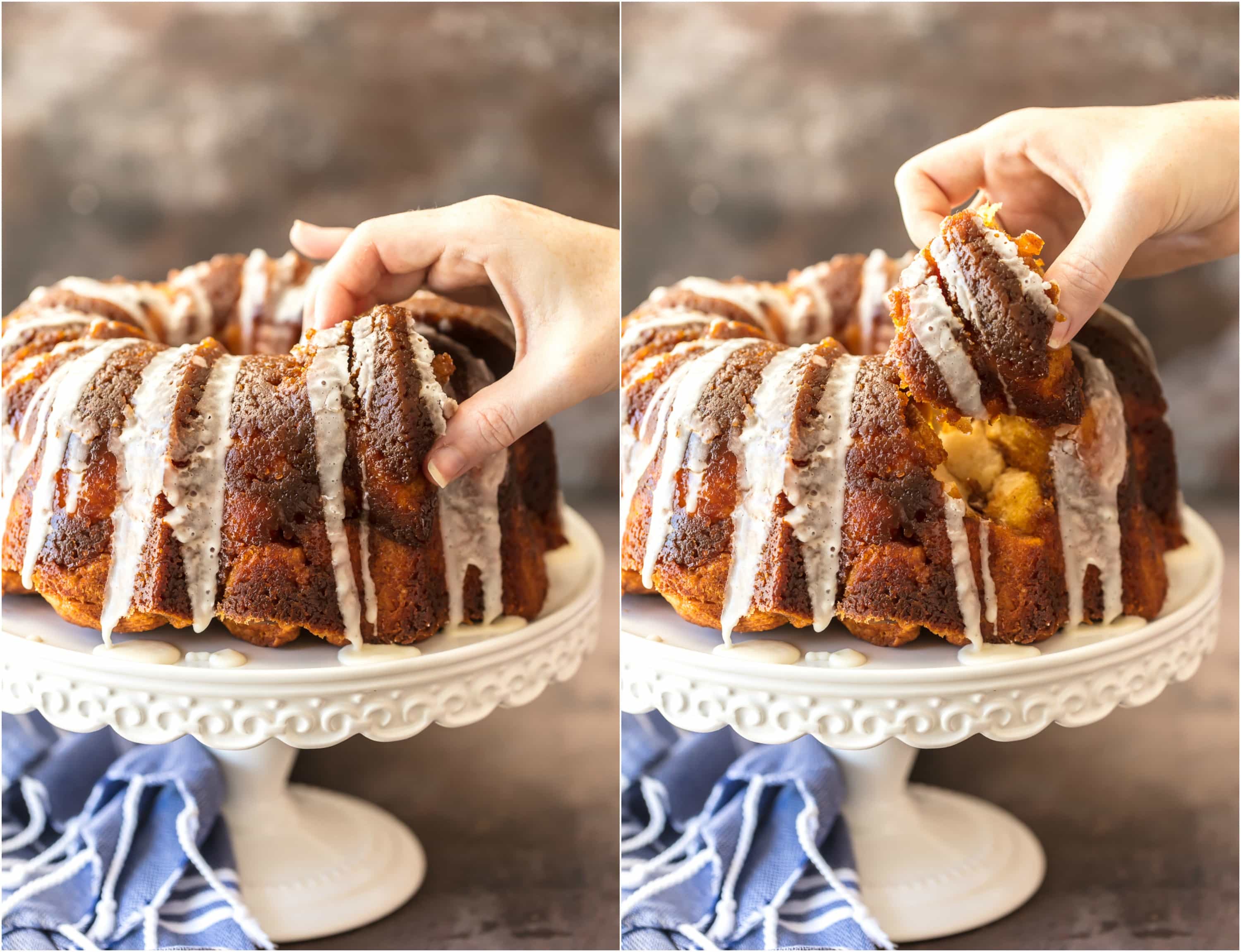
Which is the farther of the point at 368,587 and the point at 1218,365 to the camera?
the point at 1218,365

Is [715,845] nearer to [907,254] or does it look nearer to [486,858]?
[486,858]

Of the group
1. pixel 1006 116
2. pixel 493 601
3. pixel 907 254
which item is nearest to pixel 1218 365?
pixel 907 254

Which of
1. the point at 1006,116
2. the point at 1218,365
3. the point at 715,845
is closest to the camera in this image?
the point at 1006,116

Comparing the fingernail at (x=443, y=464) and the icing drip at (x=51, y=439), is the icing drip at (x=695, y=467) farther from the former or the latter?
the icing drip at (x=51, y=439)

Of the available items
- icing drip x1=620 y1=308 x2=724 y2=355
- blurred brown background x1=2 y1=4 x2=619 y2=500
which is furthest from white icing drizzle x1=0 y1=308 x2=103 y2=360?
icing drip x1=620 y1=308 x2=724 y2=355

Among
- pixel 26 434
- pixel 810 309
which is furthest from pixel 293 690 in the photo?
pixel 810 309

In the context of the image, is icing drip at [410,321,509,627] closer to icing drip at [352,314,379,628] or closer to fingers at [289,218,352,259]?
icing drip at [352,314,379,628]
